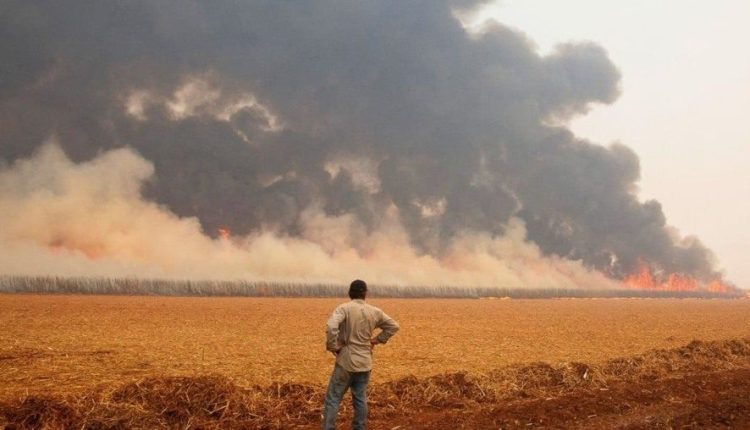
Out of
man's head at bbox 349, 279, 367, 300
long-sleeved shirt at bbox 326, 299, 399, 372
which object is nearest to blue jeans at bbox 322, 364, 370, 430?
long-sleeved shirt at bbox 326, 299, 399, 372

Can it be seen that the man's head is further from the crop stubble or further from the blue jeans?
the crop stubble

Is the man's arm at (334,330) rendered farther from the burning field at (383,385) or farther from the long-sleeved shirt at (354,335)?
the burning field at (383,385)

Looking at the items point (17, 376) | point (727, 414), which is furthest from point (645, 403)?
point (17, 376)

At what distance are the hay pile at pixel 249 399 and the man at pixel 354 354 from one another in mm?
2680

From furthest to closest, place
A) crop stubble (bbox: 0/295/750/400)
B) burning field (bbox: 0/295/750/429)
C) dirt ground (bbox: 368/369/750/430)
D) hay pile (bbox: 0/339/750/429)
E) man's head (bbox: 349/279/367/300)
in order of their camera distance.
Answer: crop stubble (bbox: 0/295/750/400)
burning field (bbox: 0/295/750/429)
hay pile (bbox: 0/339/750/429)
dirt ground (bbox: 368/369/750/430)
man's head (bbox: 349/279/367/300)

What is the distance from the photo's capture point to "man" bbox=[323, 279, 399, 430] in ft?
28.3

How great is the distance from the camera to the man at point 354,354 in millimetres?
8633

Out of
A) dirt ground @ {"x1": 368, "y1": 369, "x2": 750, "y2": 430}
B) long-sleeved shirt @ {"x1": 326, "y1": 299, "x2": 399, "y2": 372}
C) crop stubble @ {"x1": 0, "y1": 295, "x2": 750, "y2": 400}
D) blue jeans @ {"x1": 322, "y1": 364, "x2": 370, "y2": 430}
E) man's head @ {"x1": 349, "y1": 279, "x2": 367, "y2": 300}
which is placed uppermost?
man's head @ {"x1": 349, "y1": 279, "x2": 367, "y2": 300}

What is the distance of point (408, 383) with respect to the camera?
1429 centimetres

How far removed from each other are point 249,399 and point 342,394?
13.5 feet

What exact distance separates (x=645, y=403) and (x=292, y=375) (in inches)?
435

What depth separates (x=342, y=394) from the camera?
876cm

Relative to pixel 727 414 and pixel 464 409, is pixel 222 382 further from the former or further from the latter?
pixel 727 414

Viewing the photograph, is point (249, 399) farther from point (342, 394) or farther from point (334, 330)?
point (334, 330)
